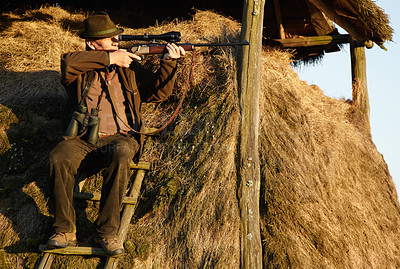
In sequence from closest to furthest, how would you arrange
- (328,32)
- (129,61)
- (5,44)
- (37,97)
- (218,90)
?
(129,61) → (218,90) → (37,97) → (5,44) → (328,32)

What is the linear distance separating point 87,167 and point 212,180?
143cm

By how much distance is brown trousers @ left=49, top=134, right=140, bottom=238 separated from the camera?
4316 mm

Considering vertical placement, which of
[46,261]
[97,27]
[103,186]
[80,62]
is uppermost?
[97,27]

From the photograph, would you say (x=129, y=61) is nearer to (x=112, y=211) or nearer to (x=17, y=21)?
(x=112, y=211)

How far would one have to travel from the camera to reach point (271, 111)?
229 inches

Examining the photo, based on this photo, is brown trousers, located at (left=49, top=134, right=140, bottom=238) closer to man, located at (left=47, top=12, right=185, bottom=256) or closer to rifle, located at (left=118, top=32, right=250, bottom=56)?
man, located at (left=47, top=12, right=185, bottom=256)

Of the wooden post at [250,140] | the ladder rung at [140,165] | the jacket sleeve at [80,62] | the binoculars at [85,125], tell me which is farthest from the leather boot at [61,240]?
the wooden post at [250,140]

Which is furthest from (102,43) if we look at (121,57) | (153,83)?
(153,83)

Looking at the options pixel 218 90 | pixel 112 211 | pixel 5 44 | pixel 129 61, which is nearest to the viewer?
pixel 112 211

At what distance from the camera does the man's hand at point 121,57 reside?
4832 millimetres

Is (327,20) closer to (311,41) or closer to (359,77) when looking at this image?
(311,41)

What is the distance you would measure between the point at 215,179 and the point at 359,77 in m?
Answer: 4.51

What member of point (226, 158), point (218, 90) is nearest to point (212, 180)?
point (226, 158)

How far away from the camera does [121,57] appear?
4844 millimetres
